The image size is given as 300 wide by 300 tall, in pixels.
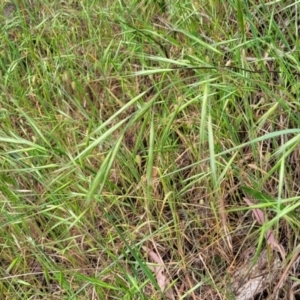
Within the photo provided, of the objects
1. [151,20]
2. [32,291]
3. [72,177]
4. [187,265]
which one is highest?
[151,20]

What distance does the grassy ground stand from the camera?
1173 mm

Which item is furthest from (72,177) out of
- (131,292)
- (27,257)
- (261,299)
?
(261,299)

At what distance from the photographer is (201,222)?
1290 mm

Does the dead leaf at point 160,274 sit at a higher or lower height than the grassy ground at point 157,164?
lower

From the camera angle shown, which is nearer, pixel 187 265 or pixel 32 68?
pixel 187 265

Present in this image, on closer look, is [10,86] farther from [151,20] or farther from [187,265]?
[187,265]

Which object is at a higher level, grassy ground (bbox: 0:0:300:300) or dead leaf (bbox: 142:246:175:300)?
grassy ground (bbox: 0:0:300:300)

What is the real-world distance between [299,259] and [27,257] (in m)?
0.67

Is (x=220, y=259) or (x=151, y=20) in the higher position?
(x=151, y=20)

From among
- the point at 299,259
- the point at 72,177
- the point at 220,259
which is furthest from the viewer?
the point at 72,177

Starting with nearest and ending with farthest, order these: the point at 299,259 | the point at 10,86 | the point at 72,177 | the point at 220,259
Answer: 1. the point at 299,259
2. the point at 220,259
3. the point at 72,177
4. the point at 10,86

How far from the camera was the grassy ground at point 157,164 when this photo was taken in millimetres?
1173

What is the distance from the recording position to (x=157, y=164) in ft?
4.47

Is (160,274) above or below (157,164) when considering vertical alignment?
below
